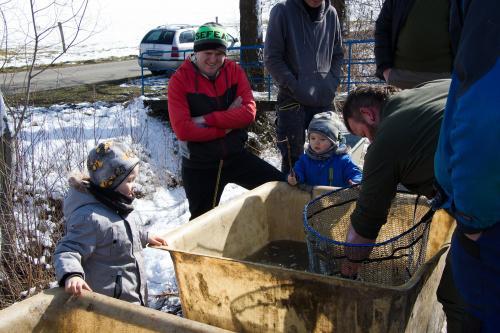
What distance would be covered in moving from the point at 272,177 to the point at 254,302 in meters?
1.35

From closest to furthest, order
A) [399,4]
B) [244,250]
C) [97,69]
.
Result: [244,250], [399,4], [97,69]

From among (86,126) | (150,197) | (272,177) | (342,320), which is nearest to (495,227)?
(342,320)

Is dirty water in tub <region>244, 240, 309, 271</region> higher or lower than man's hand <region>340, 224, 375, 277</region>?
lower

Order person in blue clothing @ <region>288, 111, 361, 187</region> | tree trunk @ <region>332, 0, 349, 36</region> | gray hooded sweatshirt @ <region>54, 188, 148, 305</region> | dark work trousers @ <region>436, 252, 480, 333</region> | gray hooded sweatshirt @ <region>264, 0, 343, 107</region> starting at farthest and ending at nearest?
tree trunk @ <region>332, 0, 349, 36</region>, gray hooded sweatshirt @ <region>264, 0, 343, 107</region>, person in blue clothing @ <region>288, 111, 361, 187</region>, gray hooded sweatshirt @ <region>54, 188, 148, 305</region>, dark work trousers @ <region>436, 252, 480, 333</region>

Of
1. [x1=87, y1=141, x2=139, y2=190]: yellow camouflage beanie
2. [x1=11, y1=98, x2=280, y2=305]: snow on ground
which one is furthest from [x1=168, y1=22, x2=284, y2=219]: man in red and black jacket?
[x1=87, y1=141, x2=139, y2=190]: yellow camouflage beanie

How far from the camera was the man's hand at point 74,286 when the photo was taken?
187cm

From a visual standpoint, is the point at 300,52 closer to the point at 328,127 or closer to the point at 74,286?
the point at 328,127

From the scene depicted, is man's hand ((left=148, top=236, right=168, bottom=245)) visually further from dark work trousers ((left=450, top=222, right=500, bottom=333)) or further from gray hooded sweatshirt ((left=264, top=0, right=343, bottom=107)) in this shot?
gray hooded sweatshirt ((left=264, top=0, right=343, bottom=107))

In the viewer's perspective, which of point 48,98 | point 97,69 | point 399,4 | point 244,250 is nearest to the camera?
point 244,250

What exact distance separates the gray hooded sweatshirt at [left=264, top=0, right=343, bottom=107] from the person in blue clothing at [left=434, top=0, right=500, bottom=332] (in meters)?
2.31

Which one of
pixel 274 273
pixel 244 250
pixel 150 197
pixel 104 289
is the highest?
pixel 274 273

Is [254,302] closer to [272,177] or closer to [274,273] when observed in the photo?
[274,273]

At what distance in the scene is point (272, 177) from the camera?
3.41 m

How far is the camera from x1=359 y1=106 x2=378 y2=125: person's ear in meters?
2.06
